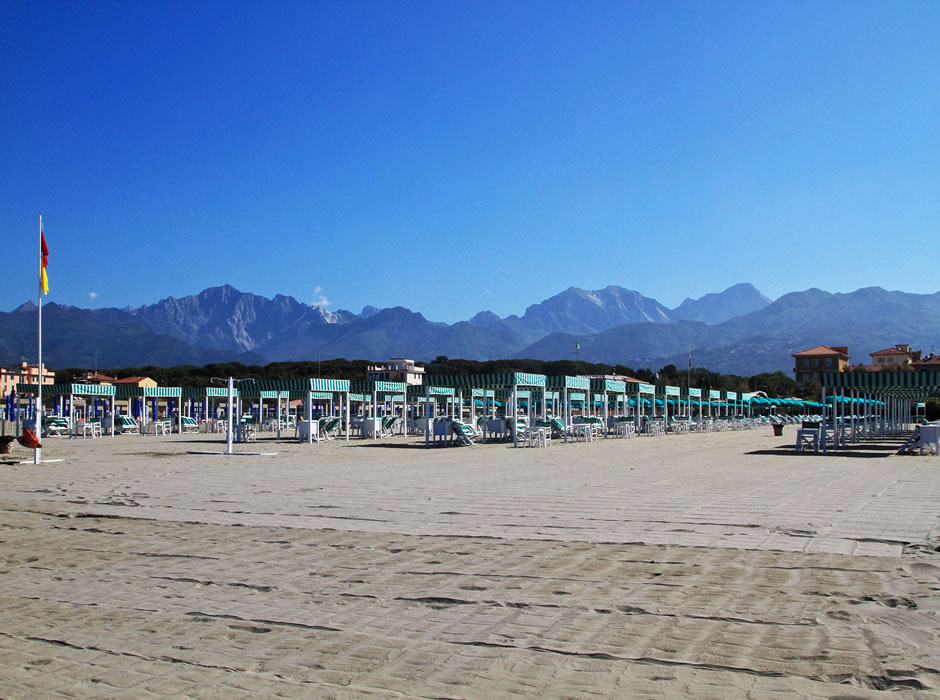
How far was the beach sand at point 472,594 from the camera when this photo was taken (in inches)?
138

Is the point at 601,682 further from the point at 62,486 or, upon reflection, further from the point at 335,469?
the point at 335,469

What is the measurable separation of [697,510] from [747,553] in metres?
2.50

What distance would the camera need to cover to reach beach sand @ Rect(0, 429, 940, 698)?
3.50 metres

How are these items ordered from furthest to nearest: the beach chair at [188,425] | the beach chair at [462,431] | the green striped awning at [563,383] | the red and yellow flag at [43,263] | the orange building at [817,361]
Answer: the orange building at [817,361]
the beach chair at [188,425]
the green striped awning at [563,383]
the beach chair at [462,431]
the red and yellow flag at [43,263]

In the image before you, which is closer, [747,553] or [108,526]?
[747,553]

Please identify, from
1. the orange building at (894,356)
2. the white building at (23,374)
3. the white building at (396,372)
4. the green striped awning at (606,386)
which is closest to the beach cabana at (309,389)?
the white building at (23,374)

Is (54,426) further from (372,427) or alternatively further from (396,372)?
(396,372)

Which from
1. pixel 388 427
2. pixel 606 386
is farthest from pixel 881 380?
pixel 388 427

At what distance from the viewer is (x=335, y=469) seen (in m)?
14.8

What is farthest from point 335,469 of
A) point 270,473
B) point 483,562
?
point 483,562

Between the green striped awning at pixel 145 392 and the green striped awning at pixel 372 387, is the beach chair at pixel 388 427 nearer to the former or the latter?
the green striped awning at pixel 372 387

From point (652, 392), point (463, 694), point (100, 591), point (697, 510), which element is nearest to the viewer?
point (463, 694)

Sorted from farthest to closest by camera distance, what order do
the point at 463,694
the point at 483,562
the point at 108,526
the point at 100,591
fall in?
the point at 108,526, the point at 483,562, the point at 100,591, the point at 463,694

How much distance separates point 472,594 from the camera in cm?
487
